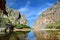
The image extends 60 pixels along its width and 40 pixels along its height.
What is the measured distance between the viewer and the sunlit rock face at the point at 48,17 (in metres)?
18.8

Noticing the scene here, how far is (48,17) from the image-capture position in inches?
795

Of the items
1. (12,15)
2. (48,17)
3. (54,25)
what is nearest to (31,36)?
(54,25)

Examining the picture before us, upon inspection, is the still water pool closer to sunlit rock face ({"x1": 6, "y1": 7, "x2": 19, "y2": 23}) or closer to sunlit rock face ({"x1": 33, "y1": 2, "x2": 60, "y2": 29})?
sunlit rock face ({"x1": 33, "y1": 2, "x2": 60, "y2": 29})

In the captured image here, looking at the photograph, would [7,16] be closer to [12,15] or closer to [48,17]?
[12,15]

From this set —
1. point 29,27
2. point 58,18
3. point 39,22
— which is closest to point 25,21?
point 29,27

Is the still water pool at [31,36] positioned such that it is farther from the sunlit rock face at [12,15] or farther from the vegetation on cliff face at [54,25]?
the sunlit rock face at [12,15]

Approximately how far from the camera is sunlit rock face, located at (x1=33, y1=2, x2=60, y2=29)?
1880 centimetres

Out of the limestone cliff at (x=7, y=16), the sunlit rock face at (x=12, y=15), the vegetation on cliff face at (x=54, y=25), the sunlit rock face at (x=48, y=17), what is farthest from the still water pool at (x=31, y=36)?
the sunlit rock face at (x=12, y=15)

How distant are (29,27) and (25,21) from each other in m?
0.65

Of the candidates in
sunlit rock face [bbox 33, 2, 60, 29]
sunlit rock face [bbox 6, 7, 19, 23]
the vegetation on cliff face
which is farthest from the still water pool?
sunlit rock face [bbox 6, 7, 19, 23]

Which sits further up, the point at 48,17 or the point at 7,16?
the point at 7,16

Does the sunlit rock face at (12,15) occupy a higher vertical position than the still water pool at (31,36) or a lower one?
higher

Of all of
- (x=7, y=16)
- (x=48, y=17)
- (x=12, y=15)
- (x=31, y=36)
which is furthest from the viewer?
(x=12, y=15)

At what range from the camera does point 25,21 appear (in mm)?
18203
